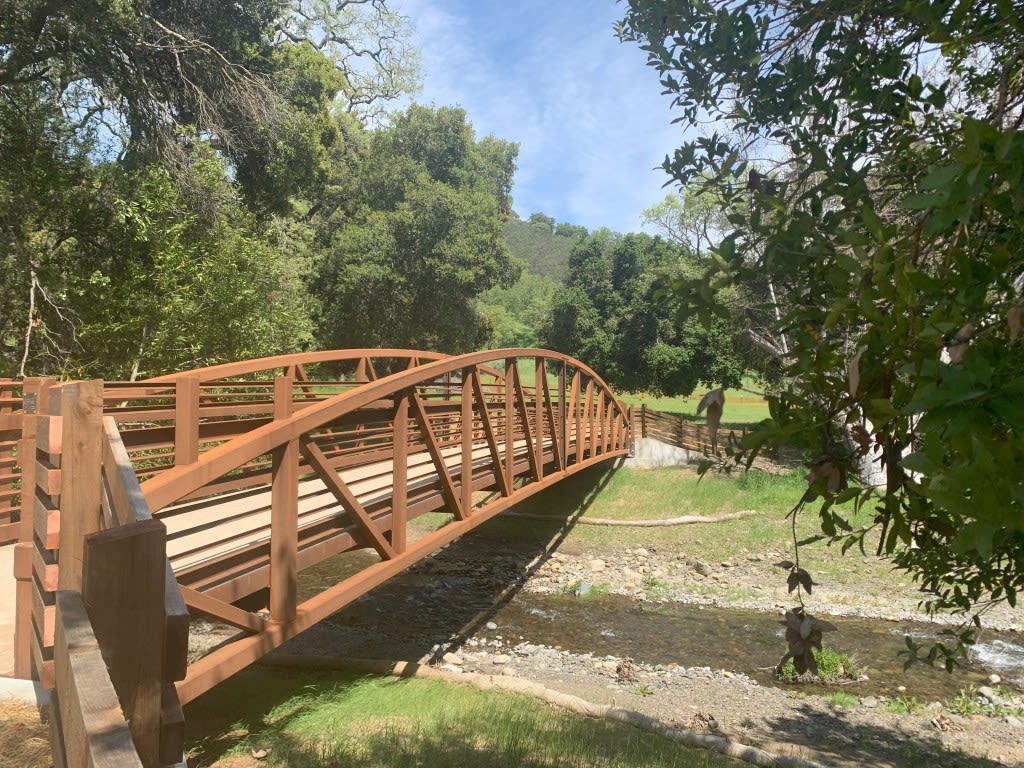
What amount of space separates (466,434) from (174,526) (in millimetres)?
3200

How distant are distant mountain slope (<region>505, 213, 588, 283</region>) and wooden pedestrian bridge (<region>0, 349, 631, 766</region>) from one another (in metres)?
80.3

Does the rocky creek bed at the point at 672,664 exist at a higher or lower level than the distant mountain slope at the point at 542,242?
lower

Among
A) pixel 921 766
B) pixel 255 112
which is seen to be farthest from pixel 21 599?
pixel 255 112

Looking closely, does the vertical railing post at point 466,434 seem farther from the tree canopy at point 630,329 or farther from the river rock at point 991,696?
the tree canopy at point 630,329

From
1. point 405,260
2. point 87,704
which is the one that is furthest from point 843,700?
point 405,260

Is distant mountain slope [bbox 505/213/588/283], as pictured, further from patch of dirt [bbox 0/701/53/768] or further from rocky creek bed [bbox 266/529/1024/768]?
patch of dirt [bbox 0/701/53/768]

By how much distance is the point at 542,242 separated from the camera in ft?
347

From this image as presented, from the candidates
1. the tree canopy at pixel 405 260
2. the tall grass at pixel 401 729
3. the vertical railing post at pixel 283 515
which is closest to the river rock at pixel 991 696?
the tall grass at pixel 401 729

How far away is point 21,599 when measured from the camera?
4.17 m

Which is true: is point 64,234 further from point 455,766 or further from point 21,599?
point 455,766

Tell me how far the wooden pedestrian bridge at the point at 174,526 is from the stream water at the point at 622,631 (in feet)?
10.9

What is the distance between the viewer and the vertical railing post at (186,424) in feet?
12.9

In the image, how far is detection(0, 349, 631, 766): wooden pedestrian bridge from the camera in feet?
4.10

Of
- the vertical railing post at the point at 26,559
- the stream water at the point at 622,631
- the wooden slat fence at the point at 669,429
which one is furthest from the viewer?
the wooden slat fence at the point at 669,429
